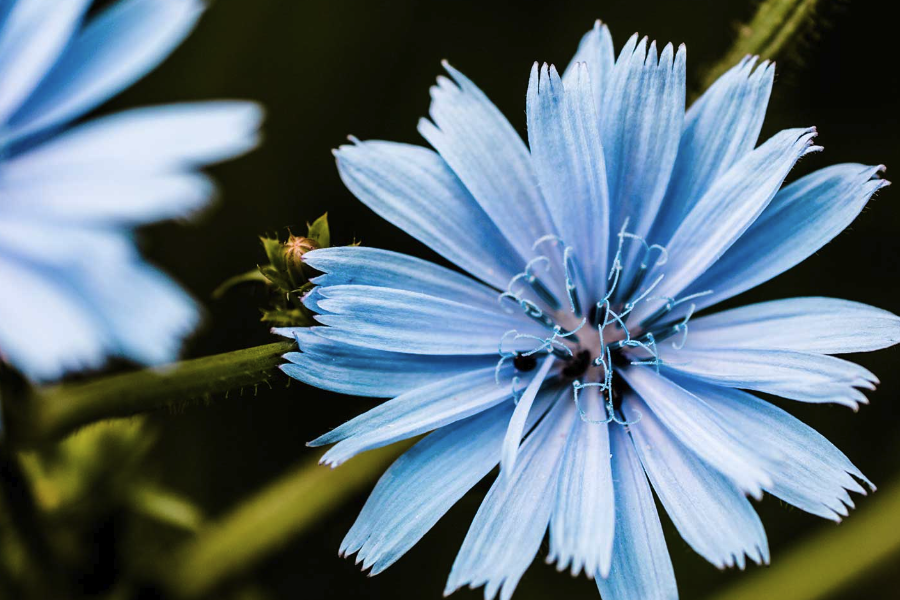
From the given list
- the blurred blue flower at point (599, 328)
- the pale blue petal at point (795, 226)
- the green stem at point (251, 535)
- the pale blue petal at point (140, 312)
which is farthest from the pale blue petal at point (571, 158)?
the green stem at point (251, 535)

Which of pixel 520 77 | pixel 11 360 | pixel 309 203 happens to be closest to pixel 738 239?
pixel 11 360

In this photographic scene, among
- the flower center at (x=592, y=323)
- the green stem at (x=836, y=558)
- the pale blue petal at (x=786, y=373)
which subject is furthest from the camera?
the green stem at (x=836, y=558)

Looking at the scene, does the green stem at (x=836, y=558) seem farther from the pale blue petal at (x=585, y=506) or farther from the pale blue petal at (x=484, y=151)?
the pale blue petal at (x=484, y=151)

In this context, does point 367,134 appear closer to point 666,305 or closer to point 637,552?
point 666,305

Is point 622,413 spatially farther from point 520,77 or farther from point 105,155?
point 520,77

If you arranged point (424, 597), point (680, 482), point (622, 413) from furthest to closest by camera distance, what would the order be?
1. point (424, 597)
2. point (622, 413)
3. point (680, 482)

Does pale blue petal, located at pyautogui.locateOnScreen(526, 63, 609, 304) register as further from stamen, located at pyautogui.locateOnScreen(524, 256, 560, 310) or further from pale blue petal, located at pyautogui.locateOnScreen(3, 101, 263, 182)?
pale blue petal, located at pyautogui.locateOnScreen(3, 101, 263, 182)
